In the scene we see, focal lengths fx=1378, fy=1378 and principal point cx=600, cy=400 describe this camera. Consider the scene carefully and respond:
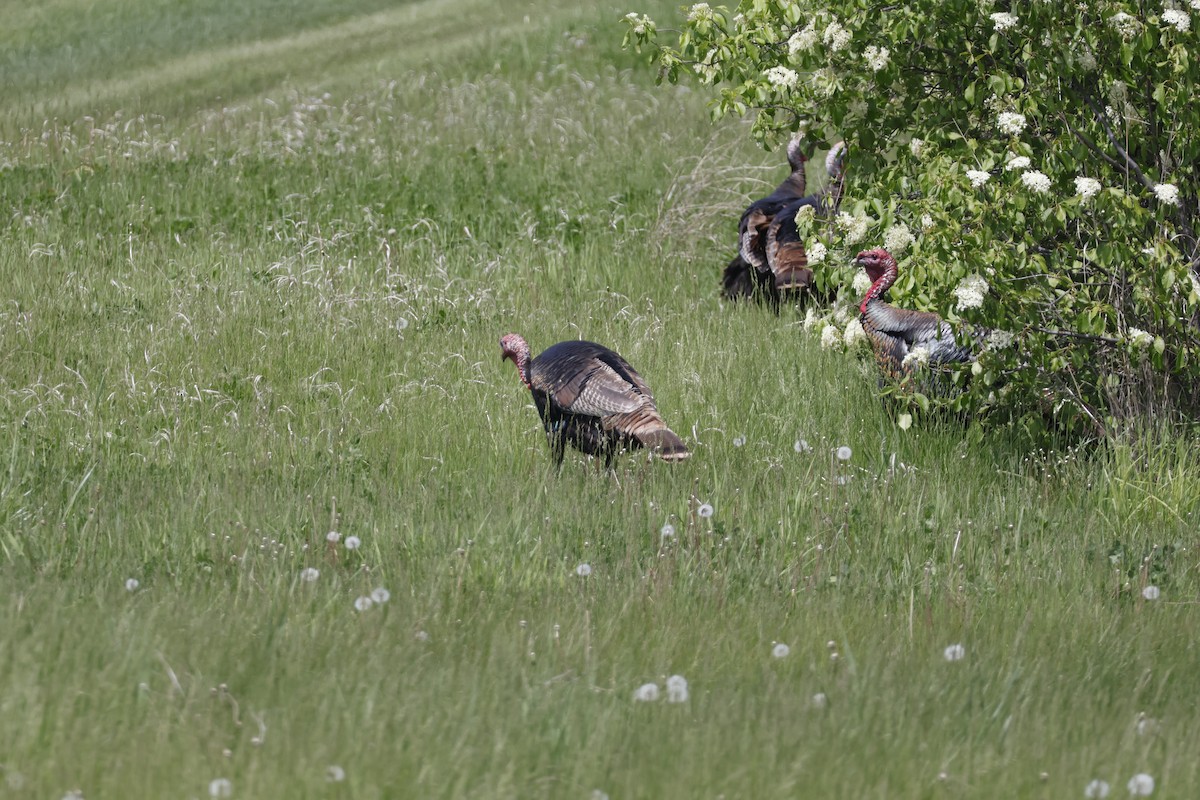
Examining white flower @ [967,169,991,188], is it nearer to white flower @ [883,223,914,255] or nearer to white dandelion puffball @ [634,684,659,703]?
white flower @ [883,223,914,255]

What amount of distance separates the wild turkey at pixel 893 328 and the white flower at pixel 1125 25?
1731 millimetres

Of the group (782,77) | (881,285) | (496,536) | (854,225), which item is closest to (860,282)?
(854,225)

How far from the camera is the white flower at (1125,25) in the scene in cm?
562

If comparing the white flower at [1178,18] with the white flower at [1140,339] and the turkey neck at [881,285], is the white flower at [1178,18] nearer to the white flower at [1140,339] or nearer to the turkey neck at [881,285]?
the white flower at [1140,339]

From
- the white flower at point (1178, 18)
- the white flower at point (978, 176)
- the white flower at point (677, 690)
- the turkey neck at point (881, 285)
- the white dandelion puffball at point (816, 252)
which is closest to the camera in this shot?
the white flower at point (677, 690)

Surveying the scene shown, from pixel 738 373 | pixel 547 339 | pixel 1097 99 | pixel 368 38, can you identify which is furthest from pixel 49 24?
pixel 1097 99

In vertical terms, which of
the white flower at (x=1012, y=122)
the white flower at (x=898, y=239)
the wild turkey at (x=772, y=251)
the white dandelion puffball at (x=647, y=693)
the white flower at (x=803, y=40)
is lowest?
the wild turkey at (x=772, y=251)

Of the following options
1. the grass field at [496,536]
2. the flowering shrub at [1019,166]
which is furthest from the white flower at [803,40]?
the grass field at [496,536]

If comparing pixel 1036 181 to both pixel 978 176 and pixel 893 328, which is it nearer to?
pixel 978 176

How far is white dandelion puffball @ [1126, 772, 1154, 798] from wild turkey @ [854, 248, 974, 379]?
382 cm

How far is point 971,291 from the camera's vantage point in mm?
5621

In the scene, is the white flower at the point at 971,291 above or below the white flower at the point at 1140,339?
above

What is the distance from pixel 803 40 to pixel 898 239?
3.42 ft

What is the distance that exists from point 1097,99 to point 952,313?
133cm
